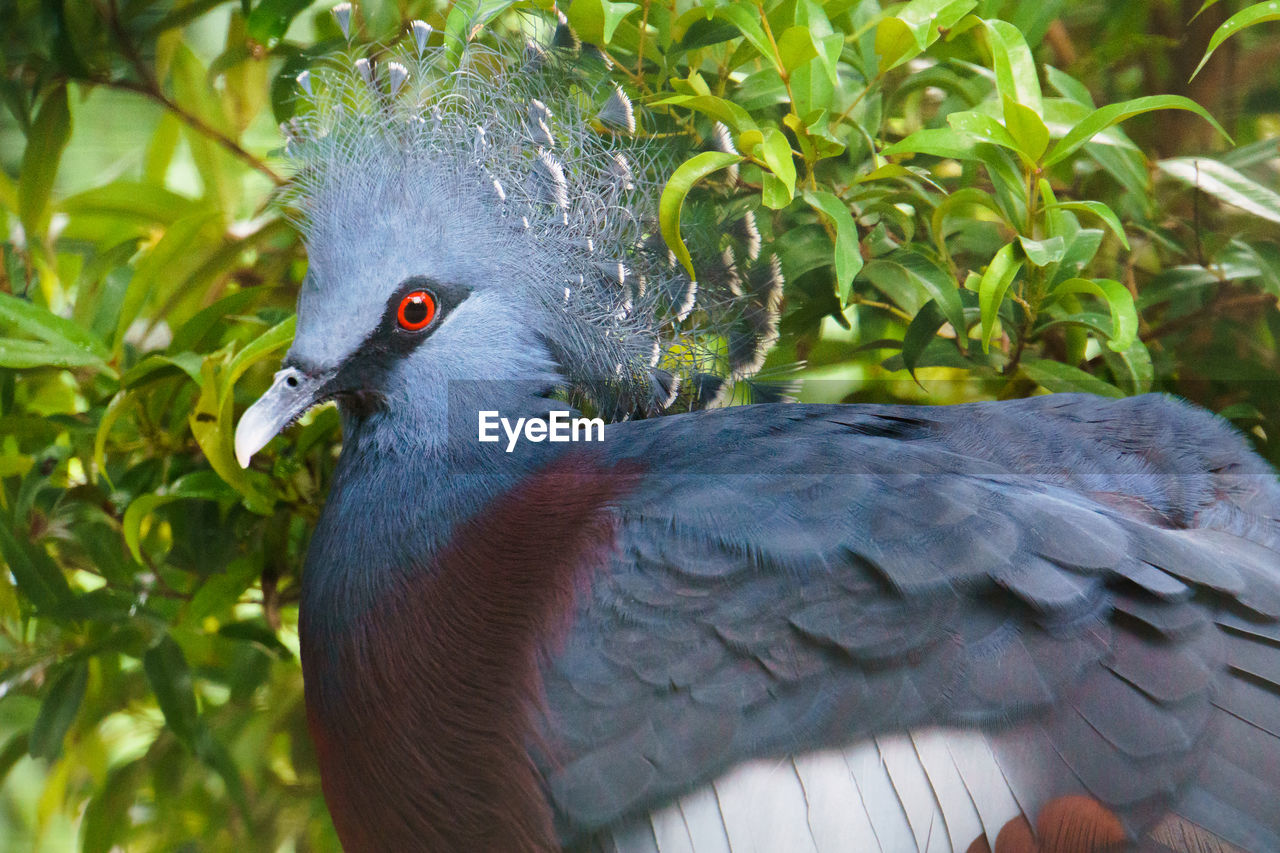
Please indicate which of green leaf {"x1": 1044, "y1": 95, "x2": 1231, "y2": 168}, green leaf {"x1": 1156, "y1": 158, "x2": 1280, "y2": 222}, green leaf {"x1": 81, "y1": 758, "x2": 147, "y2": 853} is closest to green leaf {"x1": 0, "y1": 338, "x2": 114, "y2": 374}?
green leaf {"x1": 81, "y1": 758, "x2": 147, "y2": 853}

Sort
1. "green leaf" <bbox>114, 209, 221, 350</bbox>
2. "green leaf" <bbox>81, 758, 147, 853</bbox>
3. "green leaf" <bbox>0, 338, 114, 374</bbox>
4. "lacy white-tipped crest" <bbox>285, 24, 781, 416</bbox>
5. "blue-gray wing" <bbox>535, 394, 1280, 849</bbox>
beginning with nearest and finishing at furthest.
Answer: "blue-gray wing" <bbox>535, 394, 1280, 849</bbox>, "lacy white-tipped crest" <bbox>285, 24, 781, 416</bbox>, "green leaf" <bbox>0, 338, 114, 374</bbox>, "green leaf" <bbox>114, 209, 221, 350</bbox>, "green leaf" <bbox>81, 758, 147, 853</bbox>

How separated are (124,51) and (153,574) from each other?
1.86ft

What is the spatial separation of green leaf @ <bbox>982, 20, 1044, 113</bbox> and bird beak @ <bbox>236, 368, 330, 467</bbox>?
0.57 metres

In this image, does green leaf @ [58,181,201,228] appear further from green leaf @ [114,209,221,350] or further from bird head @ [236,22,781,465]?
bird head @ [236,22,781,465]

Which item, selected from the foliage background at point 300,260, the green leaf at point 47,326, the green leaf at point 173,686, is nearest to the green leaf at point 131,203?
the foliage background at point 300,260

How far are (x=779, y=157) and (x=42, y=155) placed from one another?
2.61ft

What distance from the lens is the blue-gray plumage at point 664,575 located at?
63 cm

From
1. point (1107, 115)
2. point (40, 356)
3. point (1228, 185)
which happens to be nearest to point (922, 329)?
point (1107, 115)

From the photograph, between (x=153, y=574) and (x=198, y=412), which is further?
(x=153, y=574)

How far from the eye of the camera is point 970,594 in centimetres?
64

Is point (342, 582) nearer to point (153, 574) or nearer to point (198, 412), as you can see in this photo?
point (198, 412)

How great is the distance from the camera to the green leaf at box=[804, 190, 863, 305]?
75cm

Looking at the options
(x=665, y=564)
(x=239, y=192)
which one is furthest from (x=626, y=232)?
(x=239, y=192)

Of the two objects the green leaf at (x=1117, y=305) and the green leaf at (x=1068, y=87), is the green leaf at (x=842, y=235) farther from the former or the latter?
the green leaf at (x=1068, y=87)
